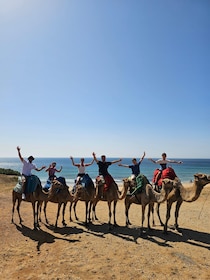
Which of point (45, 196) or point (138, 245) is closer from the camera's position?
point (138, 245)

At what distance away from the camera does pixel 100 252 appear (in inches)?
309

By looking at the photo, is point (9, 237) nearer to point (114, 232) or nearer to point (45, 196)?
point (45, 196)

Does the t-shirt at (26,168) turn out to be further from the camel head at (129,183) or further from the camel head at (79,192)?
the camel head at (129,183)

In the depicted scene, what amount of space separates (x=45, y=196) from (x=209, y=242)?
6.88 metres

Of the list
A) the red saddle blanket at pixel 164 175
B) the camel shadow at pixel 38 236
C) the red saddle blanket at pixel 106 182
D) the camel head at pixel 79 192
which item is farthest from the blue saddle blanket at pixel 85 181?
the red saddle blanket at pixel 164 175

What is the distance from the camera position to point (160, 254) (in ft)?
25.6

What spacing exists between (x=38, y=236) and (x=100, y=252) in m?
2.92

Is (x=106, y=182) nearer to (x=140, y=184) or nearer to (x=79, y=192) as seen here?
(x=79, y=192)

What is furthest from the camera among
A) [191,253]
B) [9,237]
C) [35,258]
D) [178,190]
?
[178,190]

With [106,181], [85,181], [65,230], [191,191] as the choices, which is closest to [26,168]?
[85,181]

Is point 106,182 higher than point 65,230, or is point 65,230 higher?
point 106,182

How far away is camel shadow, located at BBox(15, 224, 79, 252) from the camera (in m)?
8.90

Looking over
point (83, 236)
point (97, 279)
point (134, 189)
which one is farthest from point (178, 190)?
point (97, 279)

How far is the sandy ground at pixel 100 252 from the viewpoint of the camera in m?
6.56
